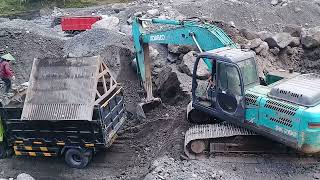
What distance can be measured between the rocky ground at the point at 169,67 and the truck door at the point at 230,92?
858mm

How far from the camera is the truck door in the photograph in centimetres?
800

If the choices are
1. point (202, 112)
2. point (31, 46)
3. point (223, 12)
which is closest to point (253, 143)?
point (202, 112)

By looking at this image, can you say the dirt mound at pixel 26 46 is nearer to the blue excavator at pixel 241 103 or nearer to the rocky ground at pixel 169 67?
the rocky ground at pixel 169 67

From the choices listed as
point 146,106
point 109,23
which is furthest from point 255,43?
point 109,23

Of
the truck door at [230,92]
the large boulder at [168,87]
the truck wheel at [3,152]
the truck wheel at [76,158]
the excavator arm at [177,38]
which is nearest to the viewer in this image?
the truck door at [230,92]

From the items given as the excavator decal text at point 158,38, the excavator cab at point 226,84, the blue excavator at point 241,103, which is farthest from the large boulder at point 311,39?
the excavator cab at point 226,84

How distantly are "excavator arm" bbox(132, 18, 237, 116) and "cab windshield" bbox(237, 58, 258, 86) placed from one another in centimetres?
83

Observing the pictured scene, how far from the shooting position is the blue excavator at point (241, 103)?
24.0ft

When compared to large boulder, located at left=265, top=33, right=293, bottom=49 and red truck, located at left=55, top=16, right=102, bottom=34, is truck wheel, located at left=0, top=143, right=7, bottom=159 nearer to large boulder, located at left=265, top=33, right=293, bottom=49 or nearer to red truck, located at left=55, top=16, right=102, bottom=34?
large boulder, located at left=265, top=33, right=293, bottom=49

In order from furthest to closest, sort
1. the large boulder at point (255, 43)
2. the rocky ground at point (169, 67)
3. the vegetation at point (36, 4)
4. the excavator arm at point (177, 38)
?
the vegetation at point (36, 4) → the large boulder at point (255, 43) → the excavator arm at point (177, 38) → the rocky ground at point (169, 67)

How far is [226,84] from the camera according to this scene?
827 centimetres

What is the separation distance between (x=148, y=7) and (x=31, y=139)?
39.4ft

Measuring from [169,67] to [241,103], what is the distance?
4709 mm

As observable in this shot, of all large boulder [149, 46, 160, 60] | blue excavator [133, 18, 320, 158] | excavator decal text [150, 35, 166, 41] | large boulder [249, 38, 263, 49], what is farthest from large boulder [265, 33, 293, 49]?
excavator decal text [150, 35, 166, 41]
